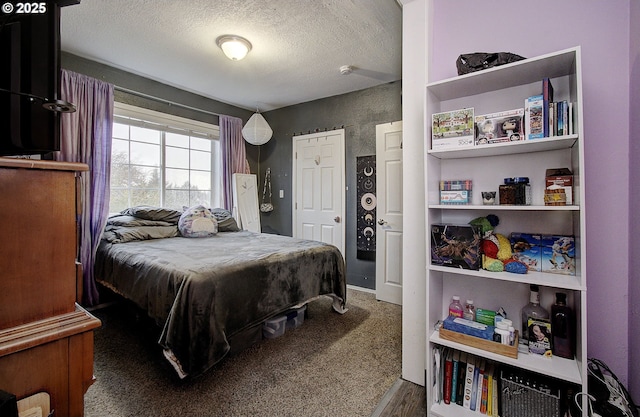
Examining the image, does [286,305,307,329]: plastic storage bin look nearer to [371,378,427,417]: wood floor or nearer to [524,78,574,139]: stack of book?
[371,378,427,417]: wood floor

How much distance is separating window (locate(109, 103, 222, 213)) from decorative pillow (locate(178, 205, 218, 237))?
61 cm

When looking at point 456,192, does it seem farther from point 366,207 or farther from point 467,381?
point 366,207

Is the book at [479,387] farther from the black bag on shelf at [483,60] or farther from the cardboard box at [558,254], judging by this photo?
the black bag on shelf at [483,60]

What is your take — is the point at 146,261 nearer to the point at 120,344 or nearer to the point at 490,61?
the point at 120,344

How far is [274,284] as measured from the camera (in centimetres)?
221

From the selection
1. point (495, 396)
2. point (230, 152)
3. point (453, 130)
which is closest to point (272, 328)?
point (495, 396)

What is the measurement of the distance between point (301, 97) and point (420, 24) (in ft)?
8.24

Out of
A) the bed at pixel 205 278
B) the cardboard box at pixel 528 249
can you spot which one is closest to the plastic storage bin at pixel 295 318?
the bed at pixel 205 278

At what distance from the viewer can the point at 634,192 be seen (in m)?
1.23

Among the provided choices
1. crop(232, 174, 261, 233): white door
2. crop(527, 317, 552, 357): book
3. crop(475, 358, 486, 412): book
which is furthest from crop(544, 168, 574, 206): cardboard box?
crop(232, 174, 261, 233): white door

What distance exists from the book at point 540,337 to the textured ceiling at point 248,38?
2.21m

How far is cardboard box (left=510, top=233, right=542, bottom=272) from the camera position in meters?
1.40

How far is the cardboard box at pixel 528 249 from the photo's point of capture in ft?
4.59

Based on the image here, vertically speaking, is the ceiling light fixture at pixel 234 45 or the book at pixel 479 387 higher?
the ceiling light fixture at pixel 234 45
